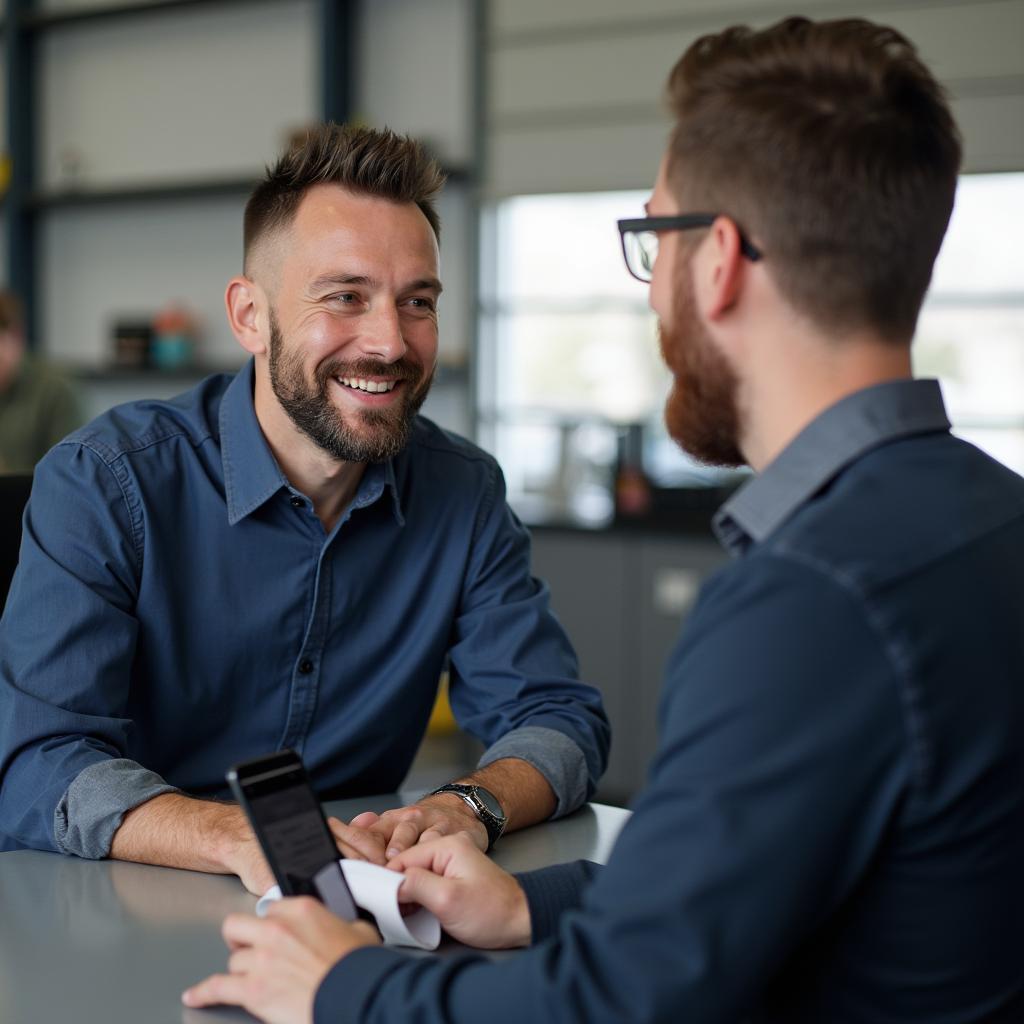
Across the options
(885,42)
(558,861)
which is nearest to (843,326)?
(885,42)

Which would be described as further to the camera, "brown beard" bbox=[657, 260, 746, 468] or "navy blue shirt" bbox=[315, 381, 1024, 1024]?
"brown beard" bbox=[657, 260, 746, 468]

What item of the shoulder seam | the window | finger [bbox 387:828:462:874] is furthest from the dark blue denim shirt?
the window

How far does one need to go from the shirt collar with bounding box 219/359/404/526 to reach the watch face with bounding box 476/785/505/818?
0.47 m

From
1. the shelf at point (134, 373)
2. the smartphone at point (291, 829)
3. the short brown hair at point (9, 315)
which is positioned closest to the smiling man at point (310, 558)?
the smartphone at point (291, 829)

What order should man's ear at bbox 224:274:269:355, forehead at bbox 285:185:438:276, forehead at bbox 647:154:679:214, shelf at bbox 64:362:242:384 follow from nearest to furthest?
1. forehead at bbox 647:154:679:214
2. forehead at bbox 285:185:438:276
3. man's ear at bbox 224:274:269:355
4. shelf at bbox 64:362:242:384

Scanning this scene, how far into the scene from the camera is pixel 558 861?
1369 millimetres

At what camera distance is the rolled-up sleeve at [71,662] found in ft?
4.55

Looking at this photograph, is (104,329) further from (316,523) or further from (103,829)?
(103,829)

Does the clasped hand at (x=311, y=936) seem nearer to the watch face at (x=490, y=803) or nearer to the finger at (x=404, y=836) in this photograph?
the finger at (x=404, y=836)

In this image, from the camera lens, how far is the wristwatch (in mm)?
1406

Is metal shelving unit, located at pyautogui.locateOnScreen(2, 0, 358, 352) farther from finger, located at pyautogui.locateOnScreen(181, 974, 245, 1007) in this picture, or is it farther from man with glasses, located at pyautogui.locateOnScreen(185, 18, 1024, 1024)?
finger, located at pyautogui.locateOnScreen(181, 974, 245, 1007)

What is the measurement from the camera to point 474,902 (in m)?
1.11

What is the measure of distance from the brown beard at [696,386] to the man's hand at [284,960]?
1.48 ft

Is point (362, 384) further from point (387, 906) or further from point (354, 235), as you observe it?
point (387, 906)
